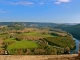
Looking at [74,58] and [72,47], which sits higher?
[74,58]

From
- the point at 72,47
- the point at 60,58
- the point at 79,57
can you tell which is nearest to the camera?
the point at 79,57

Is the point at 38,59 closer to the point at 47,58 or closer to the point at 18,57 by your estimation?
the point at 47,58

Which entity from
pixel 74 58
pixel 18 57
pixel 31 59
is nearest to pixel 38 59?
pixel 31 59

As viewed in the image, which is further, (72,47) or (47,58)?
(72,47)

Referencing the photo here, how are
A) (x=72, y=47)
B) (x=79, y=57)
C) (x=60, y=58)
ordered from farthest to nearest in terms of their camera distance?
(x=72, y=47)
(x=60, y=58)
(x=79, y=57)

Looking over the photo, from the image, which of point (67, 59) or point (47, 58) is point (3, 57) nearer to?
point (47, 58)

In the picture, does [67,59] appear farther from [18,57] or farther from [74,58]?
[18,57]

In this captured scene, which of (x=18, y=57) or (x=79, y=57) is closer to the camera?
(x=79, y=57)

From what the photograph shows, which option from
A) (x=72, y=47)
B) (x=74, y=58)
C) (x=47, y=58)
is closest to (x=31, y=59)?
(x=47, y=58)

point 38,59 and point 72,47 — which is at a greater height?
point 38,59
